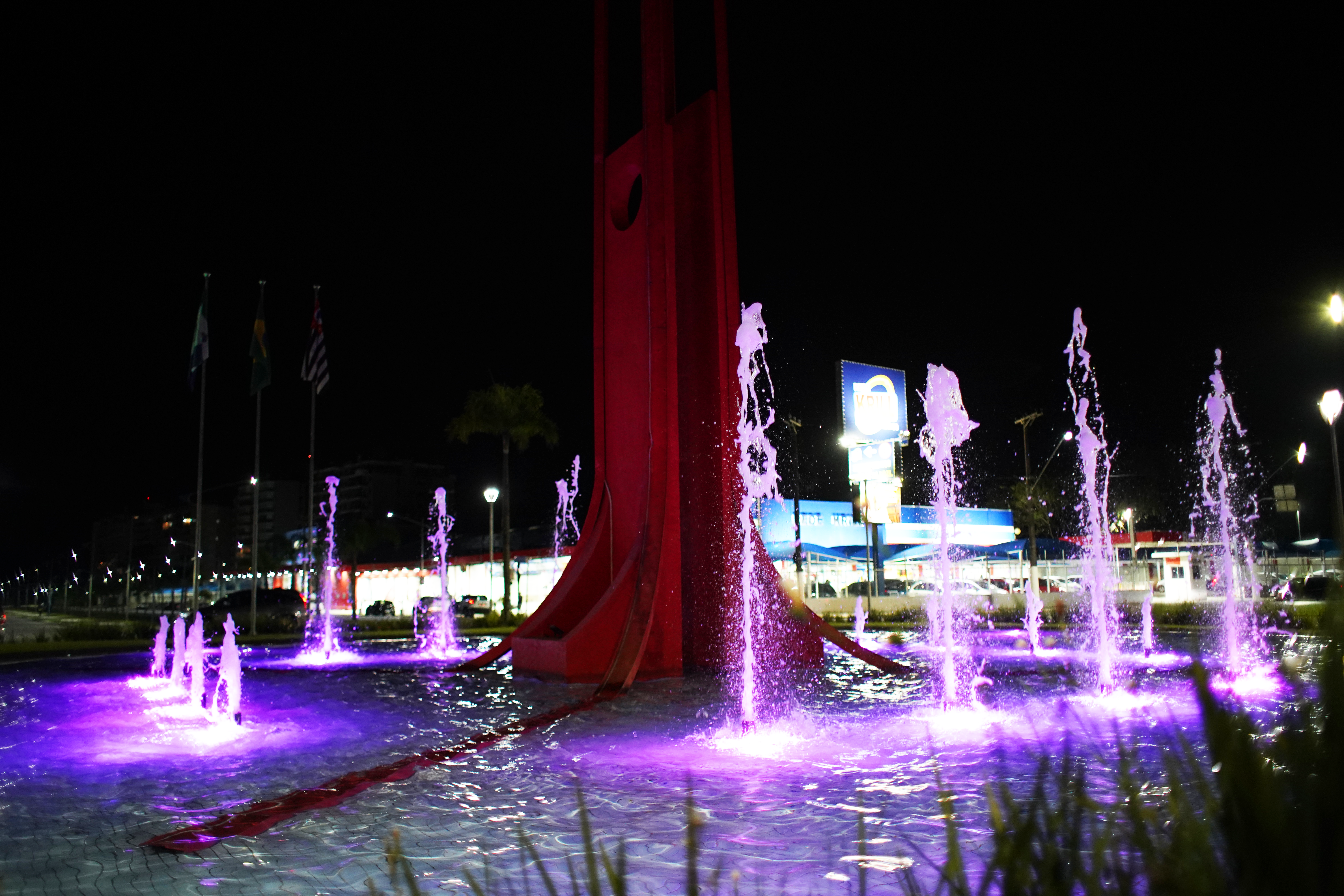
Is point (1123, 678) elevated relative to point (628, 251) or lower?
lower

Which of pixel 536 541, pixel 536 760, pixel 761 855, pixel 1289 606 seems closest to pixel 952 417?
pixel 536 760

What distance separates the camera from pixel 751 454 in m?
14.2

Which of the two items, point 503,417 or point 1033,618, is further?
point 503,417

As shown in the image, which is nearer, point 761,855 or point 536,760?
point 761,855

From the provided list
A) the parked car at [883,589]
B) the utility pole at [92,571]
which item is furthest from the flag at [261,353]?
the utility pole at [92,571]

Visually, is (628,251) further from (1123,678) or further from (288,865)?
(288,865)

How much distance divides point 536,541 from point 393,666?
97.3 ft

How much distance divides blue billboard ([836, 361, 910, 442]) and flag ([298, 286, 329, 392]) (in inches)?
1014

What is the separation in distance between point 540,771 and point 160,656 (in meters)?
11.7

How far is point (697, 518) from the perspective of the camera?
14508 mm

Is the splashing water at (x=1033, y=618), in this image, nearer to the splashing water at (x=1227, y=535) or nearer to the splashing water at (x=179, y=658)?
the splashing water at (x=1227, y=535)

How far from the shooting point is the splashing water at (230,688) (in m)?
10.5

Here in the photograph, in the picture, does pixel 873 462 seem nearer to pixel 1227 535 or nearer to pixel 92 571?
pixel 1227 535

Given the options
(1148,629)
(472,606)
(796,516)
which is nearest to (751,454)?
(1148,629)
